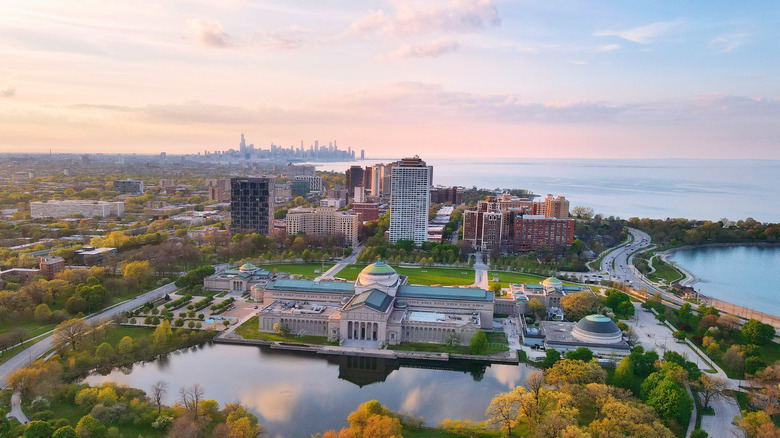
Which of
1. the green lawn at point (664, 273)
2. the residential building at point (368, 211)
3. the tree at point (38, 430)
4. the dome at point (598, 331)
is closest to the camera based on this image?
the tree at point (38, 430)

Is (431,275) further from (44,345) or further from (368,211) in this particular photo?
(44,345)

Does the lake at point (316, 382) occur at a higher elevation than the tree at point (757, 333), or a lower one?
lower

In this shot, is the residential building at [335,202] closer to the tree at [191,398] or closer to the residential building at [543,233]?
the residential building at [543,233]

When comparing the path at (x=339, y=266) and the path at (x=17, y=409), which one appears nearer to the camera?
the path at (x=17, y=409)

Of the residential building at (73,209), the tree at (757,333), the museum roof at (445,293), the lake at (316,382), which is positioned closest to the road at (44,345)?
the lake at (316,382)

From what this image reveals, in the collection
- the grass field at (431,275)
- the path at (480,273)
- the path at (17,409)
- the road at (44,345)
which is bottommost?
the path at (17,409)

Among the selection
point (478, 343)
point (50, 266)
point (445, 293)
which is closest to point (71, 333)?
point (50, 266)

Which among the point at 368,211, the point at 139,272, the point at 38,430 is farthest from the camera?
the point at 368,211

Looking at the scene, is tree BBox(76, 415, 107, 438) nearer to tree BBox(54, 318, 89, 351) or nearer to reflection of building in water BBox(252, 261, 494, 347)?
tree BBox(54, 318, 89, 351)
